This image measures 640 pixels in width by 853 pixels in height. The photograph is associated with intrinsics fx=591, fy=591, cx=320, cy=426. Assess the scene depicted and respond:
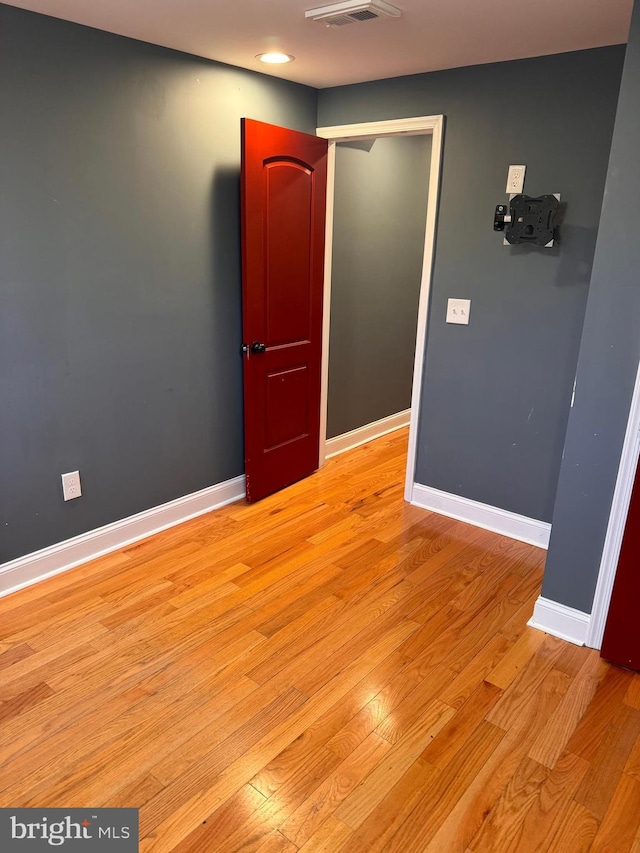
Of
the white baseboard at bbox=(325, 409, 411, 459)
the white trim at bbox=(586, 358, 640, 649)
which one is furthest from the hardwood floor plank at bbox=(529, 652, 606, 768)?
the white baseboard at bbox=(325, 409, 411, 459)

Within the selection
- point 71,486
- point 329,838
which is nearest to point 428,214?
point 71,486

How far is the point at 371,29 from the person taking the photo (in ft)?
7.60

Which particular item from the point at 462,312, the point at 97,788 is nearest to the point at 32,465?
the point at 97,788

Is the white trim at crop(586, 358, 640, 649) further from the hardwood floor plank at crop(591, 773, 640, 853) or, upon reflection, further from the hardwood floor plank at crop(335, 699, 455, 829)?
the hardwood floor plank at crop(335, 699, 455, 829)

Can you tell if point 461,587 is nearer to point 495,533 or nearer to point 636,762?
point 495,533

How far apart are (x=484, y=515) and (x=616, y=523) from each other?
1147 mm

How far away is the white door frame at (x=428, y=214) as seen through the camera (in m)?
3.08

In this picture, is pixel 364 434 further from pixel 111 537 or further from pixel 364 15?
pixel 364 15

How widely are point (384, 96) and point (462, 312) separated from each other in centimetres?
124

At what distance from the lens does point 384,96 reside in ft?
10.5

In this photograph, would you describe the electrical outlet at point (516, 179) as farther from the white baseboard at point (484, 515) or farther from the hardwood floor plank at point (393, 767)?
the hardwood floor plank at point (393, 767)

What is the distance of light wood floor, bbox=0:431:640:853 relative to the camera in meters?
1.63

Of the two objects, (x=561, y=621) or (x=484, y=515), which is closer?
(x=561, y=621)

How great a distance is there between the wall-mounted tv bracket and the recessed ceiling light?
1214 mm
